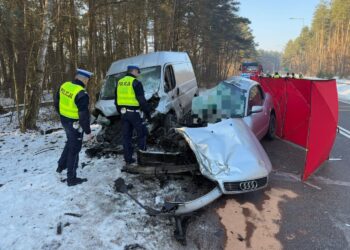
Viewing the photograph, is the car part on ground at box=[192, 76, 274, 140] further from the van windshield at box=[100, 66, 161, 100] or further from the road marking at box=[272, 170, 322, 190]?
the van windshield at box=[100, 66, 161, 100]

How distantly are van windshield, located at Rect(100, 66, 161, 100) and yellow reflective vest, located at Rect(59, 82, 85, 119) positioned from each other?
2541 mm

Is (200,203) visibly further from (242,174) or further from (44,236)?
(44,236)

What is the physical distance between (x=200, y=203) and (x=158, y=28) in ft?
77.2

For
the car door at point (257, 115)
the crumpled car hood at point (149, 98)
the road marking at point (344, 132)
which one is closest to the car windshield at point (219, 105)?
the car door at point (257, 115)

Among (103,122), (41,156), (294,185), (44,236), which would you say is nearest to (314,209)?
(294,185)

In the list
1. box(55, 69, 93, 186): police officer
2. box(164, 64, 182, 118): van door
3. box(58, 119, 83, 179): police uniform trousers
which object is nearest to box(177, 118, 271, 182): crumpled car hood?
box(55, 69, 93, 186): police officer

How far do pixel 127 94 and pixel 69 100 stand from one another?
121 centimetres

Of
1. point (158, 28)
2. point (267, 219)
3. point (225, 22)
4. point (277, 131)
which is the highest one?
point (225, 22)

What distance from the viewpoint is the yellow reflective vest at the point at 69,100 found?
523 centimetres

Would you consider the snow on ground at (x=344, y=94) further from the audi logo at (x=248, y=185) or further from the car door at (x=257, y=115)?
the audi logo at (x=248, y=185)

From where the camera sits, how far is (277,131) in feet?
28.4

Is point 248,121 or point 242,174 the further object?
point 248,121

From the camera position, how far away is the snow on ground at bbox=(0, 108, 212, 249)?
3.89 m

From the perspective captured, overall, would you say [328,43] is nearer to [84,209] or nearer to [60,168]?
[60,168]
